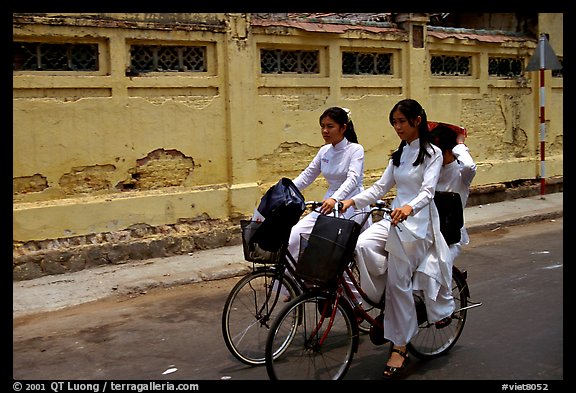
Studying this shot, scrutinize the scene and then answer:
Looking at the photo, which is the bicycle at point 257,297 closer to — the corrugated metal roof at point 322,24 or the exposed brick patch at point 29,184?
the exposed brick patch at point 29,184

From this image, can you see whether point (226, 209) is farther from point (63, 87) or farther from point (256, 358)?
point (256, 358)

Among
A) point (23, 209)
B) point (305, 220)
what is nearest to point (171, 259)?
point (23, 209)

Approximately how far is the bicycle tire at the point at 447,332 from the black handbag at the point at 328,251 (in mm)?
1111

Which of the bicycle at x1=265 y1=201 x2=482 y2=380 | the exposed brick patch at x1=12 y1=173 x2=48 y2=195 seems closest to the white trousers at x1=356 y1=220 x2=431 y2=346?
the bicycle at x1=265 y1=201 x2=482 y2=380

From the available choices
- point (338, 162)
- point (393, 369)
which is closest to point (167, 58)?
point (338, 162)

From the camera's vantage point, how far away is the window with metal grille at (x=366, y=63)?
34.3 feet

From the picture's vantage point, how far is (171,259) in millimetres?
8375

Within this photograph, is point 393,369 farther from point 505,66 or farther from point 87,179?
point 505,66

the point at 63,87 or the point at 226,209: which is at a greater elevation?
the point at 63,87

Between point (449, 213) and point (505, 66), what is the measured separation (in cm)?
866

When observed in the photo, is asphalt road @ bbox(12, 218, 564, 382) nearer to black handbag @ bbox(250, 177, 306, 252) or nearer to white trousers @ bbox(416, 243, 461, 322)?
white trousers @ bbox(416, 243, 461, 322)

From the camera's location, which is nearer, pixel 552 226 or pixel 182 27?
pixel 182 27

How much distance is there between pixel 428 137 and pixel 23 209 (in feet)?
15.3

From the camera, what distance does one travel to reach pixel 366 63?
423 inches
